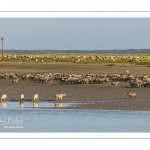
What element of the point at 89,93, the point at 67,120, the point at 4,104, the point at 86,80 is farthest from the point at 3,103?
the point at 86,80

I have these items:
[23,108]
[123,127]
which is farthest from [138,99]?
[123,127]

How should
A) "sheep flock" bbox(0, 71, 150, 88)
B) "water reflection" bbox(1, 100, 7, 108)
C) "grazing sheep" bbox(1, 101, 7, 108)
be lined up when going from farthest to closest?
1. "sheep flock" bbox(0, 71, 150, 88)
2. "water reflection" bbox(1, 100, 7, 108)
3. "grazing sheep" bbox(1, 101, 7, 108)

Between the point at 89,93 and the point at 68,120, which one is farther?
the point at 89,93

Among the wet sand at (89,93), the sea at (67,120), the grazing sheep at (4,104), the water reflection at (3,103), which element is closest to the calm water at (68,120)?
the sea at (67,120)

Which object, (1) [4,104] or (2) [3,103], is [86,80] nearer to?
(2) [3,103]

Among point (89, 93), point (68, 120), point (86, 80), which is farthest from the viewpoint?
point (86, 80)

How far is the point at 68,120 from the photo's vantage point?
53.9 ft

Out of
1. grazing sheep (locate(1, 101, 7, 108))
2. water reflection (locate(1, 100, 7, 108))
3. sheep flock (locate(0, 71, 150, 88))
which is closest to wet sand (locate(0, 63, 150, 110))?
sheep flock (locate(0, 71, 150, 88))

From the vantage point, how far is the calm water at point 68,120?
15.0m

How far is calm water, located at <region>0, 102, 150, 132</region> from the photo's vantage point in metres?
15.0

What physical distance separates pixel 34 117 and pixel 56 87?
Answer: 10.9 metres

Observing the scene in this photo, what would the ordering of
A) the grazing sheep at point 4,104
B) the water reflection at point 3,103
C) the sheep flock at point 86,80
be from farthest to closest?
the sheep flock at point 86,80 < the water reflection at point 3,103 < the grazing sheep at point 4,104

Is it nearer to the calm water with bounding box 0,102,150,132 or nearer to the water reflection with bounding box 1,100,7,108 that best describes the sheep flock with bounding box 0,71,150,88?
the water reflection with bounding box 1,100,7,108

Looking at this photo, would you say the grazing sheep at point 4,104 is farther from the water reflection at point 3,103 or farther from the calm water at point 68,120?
the calm water at point 68,120
